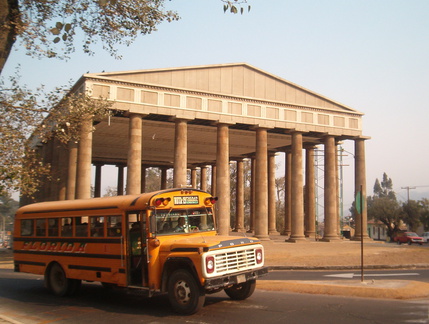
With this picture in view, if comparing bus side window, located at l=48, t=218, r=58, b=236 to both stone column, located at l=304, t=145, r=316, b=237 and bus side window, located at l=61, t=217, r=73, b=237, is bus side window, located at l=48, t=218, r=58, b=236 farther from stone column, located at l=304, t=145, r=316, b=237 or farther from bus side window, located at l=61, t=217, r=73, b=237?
stone column, located at l=304, t=145, r=316, b=237

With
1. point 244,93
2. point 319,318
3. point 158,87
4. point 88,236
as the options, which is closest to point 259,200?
point 244,93

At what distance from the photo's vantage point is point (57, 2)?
12023 mm

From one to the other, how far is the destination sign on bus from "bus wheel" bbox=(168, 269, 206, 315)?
1966 millimetres

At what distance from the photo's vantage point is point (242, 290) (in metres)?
11.9

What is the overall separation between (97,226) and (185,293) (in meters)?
3.72

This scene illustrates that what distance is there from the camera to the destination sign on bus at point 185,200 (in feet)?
38.7

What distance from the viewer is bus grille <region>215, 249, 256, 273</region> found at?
33.8 ft

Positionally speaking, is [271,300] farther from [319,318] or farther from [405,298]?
[405,298]

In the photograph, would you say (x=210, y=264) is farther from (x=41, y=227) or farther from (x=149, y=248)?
(x=41, y=227)

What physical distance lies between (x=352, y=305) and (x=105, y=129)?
119 feet

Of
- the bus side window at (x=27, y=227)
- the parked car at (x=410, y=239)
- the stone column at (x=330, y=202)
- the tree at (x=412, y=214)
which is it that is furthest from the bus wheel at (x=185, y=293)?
the tree at (x=412, y=214)

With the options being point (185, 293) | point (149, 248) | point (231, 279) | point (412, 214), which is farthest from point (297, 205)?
point (412, 214)

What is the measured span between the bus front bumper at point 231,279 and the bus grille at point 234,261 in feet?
0.48

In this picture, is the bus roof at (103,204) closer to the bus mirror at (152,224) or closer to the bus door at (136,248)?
the bus door at (136,248)
